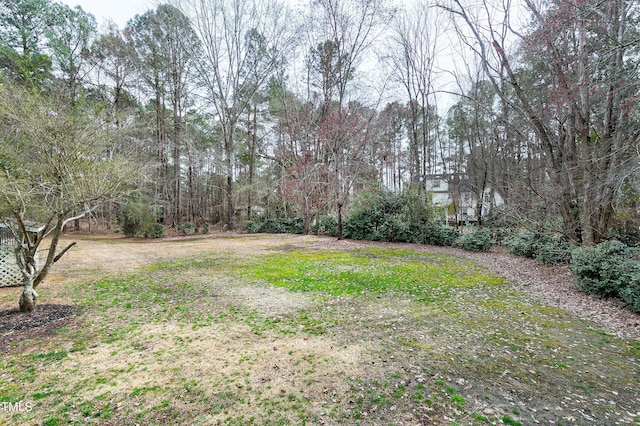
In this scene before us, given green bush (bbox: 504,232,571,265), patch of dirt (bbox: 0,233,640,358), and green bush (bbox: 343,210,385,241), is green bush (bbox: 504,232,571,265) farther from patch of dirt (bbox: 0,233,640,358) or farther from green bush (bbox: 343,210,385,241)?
green bush (bbox: 343,210,385,241)

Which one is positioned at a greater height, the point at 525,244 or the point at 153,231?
the point at 153,231

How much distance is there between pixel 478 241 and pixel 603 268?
6429 millimetres

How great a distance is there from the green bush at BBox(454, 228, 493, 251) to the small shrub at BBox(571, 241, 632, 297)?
18.1 ft

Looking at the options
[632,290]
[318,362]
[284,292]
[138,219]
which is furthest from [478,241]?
[138,219]

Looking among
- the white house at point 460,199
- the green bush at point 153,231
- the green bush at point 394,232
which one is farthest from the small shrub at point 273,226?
the white house at point 460,199

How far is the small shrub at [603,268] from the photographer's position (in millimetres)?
4883

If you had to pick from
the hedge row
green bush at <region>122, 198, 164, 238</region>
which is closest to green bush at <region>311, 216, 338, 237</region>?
green bush at <region>122, 198, 164, 238</region>

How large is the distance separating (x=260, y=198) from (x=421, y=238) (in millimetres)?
12097

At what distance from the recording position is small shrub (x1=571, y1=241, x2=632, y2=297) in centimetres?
488

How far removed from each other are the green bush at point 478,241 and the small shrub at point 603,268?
18.1 feet

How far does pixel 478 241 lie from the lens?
11461 mm

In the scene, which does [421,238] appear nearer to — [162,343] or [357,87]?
[357,87]

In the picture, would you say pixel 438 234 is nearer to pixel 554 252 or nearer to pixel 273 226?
pixel 554 252

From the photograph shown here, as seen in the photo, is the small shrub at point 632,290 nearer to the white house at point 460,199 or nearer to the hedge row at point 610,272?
the hedge row at point 610,272
